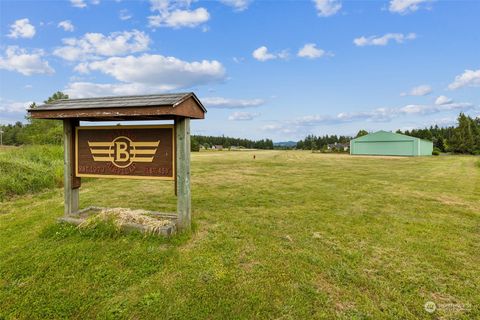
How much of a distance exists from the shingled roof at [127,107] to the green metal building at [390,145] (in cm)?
4387

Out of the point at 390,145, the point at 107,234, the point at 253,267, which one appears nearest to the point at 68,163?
the point at 107,234

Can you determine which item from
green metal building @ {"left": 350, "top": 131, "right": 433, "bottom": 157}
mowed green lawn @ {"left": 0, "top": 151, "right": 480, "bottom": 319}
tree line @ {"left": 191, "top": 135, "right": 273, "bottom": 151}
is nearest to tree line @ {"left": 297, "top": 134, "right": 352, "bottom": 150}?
tree line @ {"left": 191, "top": 135, "right": 273, "bottom": 151}

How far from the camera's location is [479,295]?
3055 mm

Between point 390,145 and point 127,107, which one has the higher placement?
point 390,145

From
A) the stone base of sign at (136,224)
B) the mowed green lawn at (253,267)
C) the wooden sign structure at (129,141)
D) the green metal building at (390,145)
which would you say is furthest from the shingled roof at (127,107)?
the green metal building at (390,145)

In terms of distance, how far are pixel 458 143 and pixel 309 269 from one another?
56.3 meters

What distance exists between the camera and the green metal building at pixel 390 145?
40.7m

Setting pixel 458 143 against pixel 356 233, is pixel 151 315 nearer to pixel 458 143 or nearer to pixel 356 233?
pixel 356 233

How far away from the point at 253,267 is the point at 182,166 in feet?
6.60

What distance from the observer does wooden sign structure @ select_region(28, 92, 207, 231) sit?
451 cm

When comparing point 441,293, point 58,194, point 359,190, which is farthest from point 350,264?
point 58,194

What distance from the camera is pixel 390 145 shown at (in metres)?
42.8

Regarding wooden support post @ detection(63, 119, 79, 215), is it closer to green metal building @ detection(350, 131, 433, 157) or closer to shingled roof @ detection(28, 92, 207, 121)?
shingled roof @ detection(28, 92, 207, 121)

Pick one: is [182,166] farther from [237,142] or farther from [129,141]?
[237,142]
